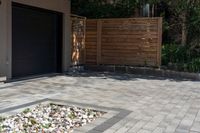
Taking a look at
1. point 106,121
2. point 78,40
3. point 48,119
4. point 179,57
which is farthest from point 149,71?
point 48,119

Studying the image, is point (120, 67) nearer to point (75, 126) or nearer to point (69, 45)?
point (69, 45)

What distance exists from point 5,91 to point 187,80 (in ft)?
20.7

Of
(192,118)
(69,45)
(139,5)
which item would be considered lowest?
(192,118)

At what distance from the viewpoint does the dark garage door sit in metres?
9.58

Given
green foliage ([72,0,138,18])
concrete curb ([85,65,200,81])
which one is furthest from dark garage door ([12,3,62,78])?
green foliage ([72,0,138,18])

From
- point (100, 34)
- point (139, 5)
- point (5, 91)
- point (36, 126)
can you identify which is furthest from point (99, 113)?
point (139, 5)

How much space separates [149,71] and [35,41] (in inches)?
175

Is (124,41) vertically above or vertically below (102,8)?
below

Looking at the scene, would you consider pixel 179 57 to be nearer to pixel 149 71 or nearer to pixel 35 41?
pixel 149 71

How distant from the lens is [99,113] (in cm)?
557

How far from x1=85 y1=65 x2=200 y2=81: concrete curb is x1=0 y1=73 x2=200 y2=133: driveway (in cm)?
89

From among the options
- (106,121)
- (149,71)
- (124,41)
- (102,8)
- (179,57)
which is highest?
(102,8)

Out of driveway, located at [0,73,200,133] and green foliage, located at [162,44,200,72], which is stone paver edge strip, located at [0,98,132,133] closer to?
driveway, located at [0,73,200,133]

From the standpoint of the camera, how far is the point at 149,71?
11953 millimetres
